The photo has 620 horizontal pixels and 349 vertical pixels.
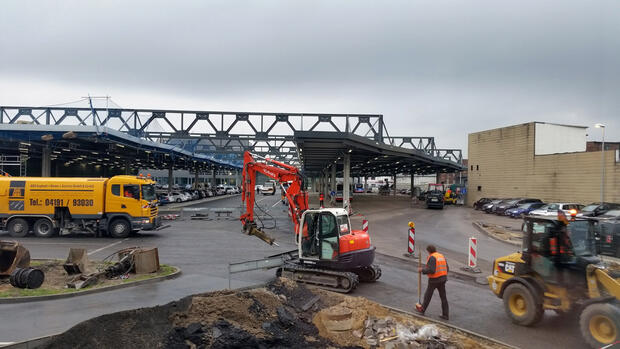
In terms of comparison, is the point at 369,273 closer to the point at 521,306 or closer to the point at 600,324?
the point at 521,306

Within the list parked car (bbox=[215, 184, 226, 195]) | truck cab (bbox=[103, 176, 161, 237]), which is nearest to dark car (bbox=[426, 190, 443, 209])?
truck cab (bbox=[103, 176, 161, 237])

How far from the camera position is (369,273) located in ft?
37.7

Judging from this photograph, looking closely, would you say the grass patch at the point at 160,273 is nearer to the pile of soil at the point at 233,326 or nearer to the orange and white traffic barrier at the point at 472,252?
the pile of soil at the point at 233,326

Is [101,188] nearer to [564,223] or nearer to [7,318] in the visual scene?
[7,318]

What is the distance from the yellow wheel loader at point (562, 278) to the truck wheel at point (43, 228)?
21325mm

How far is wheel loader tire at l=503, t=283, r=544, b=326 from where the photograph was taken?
738 cm

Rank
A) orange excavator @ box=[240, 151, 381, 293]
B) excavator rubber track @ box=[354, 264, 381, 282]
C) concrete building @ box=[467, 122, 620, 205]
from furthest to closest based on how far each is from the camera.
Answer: concrete building @ box=[467, 122, 620, 205]
excavator rubber track @ box=[354, 264, 381, 282]
orange excavator @ box=[240, 151, 381, 293]

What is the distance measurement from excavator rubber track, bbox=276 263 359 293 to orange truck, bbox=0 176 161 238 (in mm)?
12398

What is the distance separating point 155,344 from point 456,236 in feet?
63.6

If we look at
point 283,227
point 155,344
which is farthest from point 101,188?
point 155,344

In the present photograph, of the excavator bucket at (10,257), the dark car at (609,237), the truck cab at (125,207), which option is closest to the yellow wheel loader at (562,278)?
the dark car at (609,237)

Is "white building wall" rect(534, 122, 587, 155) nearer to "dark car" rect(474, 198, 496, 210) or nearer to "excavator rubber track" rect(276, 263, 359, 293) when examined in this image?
"dark car" rect(474, 198, 496, 210)

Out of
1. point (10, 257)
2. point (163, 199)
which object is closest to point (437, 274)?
point (10, 257)

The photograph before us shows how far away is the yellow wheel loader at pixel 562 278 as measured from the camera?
6441 millimetres
